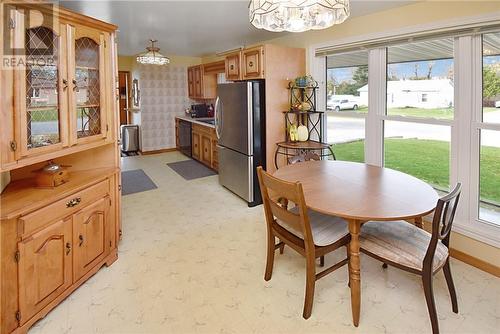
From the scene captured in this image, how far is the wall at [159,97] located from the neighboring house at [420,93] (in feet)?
17.1

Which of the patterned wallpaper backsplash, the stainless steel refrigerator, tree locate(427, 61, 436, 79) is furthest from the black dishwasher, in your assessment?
tree locate(427, 61, 436, 79)

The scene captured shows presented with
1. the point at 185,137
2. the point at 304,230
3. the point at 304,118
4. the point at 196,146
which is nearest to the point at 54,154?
the point at 304,230

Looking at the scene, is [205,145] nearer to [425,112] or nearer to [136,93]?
[136,93]

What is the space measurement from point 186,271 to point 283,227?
0.87m

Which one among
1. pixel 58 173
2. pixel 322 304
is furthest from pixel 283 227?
pixel 58 173

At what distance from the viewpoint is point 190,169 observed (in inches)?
231

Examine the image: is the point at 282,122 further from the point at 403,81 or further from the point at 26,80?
the point at 26,80

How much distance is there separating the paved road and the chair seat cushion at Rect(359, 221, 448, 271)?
114 cm

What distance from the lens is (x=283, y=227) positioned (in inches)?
88.1

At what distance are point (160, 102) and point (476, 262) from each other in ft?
21.1

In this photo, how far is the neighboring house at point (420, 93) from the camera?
2805 mm

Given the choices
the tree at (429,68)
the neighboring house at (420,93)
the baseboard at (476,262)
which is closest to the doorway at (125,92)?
the neighboring house at (420,93)

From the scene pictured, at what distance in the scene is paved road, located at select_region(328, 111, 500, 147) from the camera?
253 cm

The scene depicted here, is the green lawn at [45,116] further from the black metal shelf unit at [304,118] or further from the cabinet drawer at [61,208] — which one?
the black metal shelf unit at [304,118]
